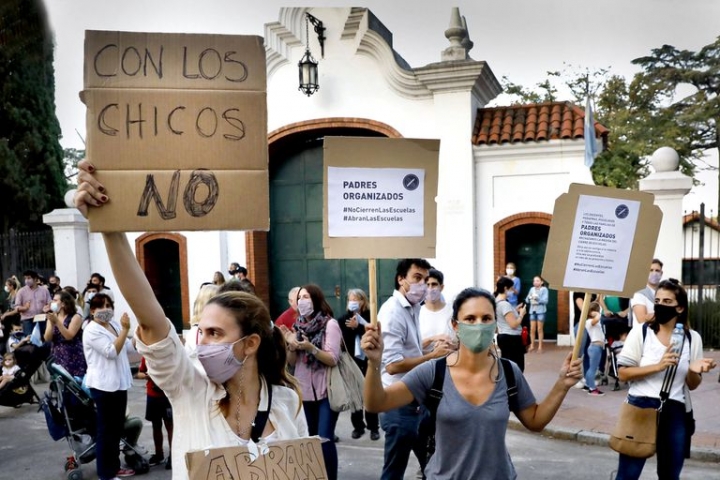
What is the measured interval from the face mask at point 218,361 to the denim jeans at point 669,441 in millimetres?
3081

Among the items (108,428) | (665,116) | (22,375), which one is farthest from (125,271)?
(665,116)

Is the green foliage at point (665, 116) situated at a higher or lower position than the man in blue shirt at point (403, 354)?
higher

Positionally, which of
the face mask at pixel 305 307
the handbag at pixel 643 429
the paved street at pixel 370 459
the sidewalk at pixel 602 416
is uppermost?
the face mask at pixel 305 307

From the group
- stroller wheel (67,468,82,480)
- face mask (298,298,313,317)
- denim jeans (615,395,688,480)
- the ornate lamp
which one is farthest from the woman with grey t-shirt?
the ornate lamp

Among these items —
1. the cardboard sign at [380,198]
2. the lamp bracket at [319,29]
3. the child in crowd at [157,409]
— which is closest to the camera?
the cardboard sign at [380,198]

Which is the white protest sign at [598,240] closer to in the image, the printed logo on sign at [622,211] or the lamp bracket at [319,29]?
the printed logo on sign at [622,211]

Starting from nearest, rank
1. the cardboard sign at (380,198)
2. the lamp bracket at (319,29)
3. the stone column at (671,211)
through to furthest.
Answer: the cardboard sign at (380,198) → the stone column at (671,211) → the lamp bracket at (319,29)

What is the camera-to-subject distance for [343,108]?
13.2 metres

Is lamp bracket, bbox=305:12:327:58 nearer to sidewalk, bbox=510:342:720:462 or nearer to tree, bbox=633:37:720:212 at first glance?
sidewalk, bbox=510:342:720:462

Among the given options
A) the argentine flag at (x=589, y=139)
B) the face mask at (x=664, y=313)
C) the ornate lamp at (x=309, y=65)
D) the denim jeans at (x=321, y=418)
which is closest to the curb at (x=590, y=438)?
the face mask at (x=664, y=313)

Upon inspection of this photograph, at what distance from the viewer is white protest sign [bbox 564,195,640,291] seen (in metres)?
2.96

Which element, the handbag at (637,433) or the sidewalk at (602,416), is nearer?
the handbag at (637,433)

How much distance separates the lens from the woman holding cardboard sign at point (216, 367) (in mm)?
1934

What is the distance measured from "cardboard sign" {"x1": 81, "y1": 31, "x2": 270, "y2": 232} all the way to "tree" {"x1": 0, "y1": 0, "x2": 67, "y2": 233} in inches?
812
